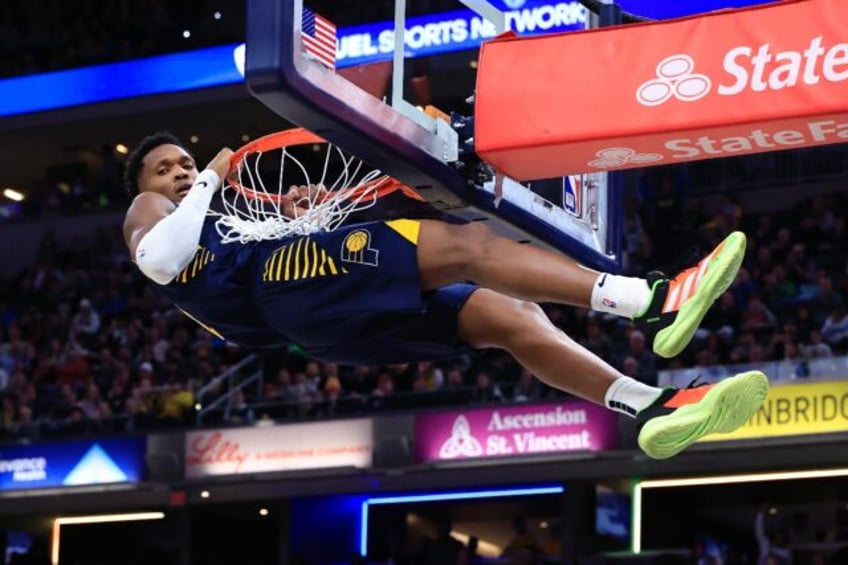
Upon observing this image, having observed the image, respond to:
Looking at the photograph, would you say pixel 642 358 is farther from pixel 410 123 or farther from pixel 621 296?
pixel 621 296

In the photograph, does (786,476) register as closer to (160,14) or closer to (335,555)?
(335,555)

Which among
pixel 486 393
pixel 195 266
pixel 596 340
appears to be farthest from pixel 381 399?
pixel 195 266

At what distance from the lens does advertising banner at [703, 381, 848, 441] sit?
1413 centimetres

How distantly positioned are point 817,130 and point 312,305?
1929 millimetres

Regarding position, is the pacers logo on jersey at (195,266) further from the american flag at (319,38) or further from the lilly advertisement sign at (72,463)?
the lilly advertisement sign at (72,463)

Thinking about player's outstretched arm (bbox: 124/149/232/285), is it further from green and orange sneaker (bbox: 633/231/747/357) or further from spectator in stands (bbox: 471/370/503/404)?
spectator in stands (bbox: 471/370/503/404)

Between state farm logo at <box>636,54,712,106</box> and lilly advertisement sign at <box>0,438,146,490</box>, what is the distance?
1219cm

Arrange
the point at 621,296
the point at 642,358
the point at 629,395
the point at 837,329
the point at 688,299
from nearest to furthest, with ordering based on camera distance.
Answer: the point at 688,299 → the point at 621,296 → the point at 629,395 → the point at 642,358 → the point at 837,329

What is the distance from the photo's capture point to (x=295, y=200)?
6984 mm

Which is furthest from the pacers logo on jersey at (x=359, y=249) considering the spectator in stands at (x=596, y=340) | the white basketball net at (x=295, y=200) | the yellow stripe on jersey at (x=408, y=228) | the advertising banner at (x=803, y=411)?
the spectator in stands at (x=596, y=340)

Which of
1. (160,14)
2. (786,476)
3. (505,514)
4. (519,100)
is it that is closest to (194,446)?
(505,514)

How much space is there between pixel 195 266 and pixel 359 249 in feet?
2.45

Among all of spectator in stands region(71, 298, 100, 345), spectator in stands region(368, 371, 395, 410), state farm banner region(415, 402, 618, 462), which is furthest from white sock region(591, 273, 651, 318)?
spectator in stands region(71, 298, 100, 345)

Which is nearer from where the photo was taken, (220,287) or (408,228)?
(408,228)
